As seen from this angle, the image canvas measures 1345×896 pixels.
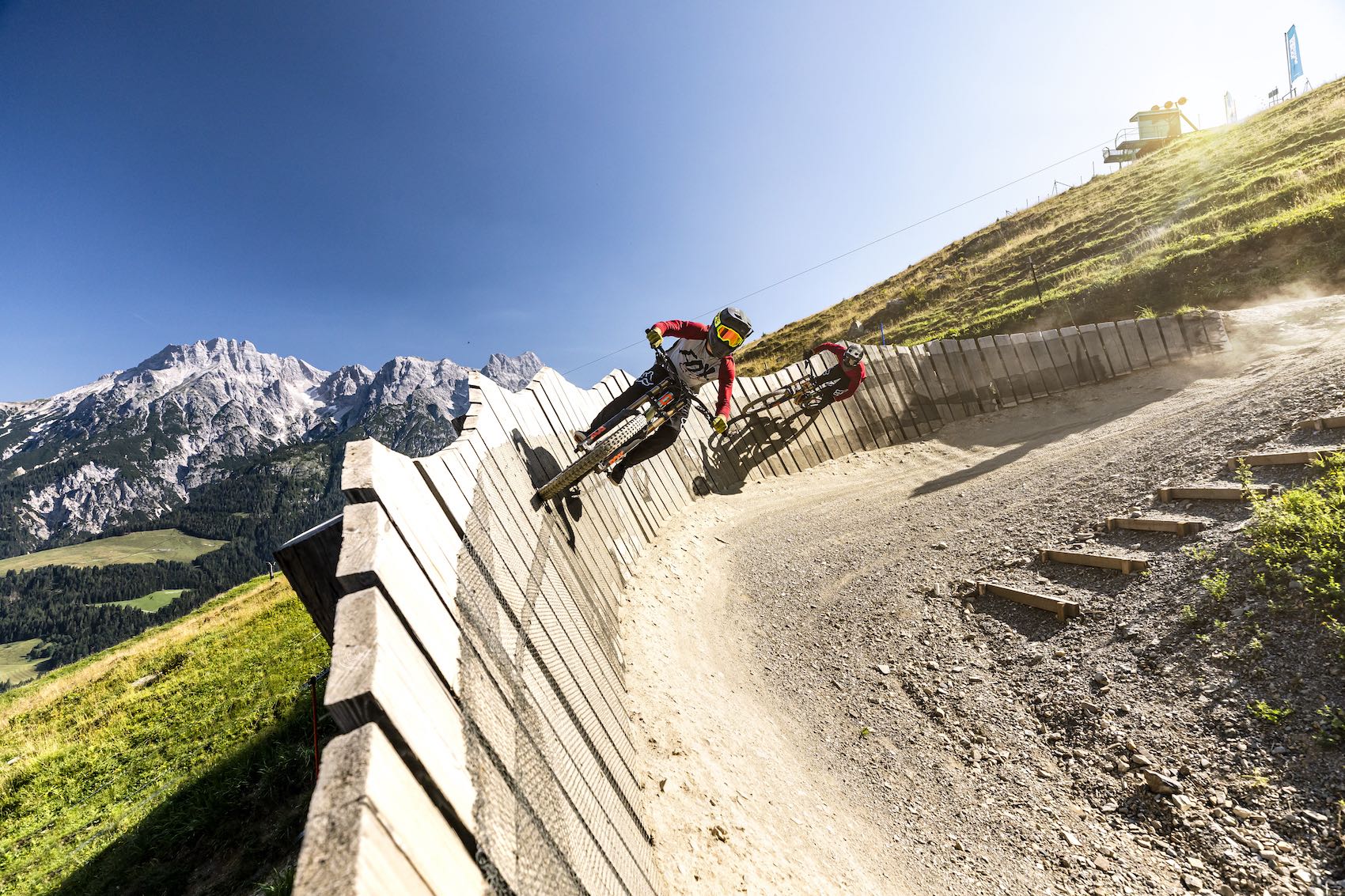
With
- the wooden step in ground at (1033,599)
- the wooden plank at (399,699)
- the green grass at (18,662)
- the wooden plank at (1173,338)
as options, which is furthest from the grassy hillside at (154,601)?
the wooden plank at (1173,338)

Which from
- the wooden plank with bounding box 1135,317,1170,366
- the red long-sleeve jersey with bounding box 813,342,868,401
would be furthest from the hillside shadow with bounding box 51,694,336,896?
the wooden plank with bounding box 1135,317,1170,366

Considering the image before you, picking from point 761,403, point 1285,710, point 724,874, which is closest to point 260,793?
point 724,874

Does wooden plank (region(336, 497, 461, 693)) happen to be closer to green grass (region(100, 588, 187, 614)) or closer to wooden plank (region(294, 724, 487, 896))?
wooden plank (region(294, 724, 487, 896))

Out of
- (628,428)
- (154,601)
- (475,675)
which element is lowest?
(475,675)

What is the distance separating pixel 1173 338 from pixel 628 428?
12.4m

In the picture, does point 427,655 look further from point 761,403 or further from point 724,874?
point 761,403

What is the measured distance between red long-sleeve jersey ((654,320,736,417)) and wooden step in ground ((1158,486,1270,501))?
16.8ft

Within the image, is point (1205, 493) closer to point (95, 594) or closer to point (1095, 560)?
point (1095, 560)

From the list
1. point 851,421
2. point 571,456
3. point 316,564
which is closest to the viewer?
point 316,564

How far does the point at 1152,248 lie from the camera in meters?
17.2

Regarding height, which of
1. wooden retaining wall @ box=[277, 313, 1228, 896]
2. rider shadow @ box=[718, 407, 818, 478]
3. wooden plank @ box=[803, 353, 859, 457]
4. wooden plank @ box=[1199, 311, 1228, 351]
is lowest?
wooden plank @ box=[1199, 311, 1228, 351]

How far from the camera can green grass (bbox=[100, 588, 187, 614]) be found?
497 ft

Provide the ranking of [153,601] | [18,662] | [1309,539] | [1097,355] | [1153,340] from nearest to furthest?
[1309,539]
[1153,340]
[1097,355]
[18,662]
[153,601]

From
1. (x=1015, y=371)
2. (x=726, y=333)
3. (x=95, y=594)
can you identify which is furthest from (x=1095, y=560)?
(x=95, y=594)
